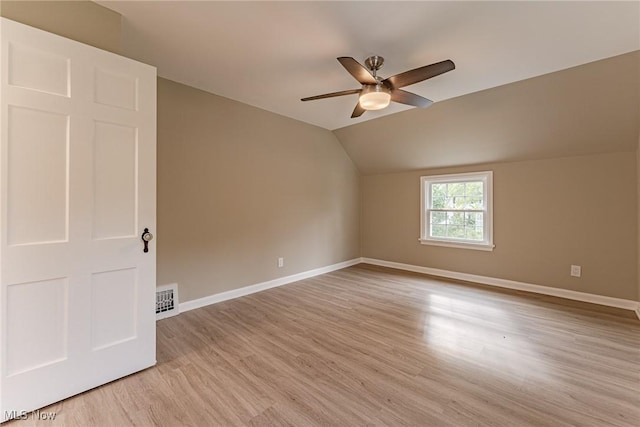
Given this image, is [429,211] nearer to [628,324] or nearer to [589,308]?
[589,308]

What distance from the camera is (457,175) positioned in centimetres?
446

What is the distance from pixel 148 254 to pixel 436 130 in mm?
3834

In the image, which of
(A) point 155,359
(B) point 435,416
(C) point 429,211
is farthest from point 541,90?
(A) point 155,359

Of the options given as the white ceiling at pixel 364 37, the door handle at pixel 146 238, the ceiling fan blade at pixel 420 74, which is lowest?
the door handle at pixel 146 238

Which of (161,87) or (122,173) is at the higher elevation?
(161,87)

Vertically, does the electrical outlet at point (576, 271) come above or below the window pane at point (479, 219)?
below

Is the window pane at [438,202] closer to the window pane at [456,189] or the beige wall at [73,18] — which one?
the window pane at [456,189]

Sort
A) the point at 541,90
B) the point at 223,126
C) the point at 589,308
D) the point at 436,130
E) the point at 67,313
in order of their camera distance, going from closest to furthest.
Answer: the point at 67,313 → the point at 541,90 → the point at 589,308 → the point at 223,126 → the point at 436,130

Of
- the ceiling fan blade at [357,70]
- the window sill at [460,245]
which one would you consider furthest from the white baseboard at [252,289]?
the ceiling fan blade at [357,70]

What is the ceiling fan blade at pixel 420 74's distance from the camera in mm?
1981

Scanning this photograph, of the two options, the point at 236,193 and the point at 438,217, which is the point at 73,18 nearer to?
the point at 236,193

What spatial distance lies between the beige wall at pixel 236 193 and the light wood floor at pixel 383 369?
0.60 m

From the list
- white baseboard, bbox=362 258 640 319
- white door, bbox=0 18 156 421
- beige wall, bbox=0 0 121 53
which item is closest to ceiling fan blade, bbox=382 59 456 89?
white door, bbox=0 18 156 421

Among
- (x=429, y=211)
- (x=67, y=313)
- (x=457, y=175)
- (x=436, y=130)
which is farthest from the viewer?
(x=429, y=211)
